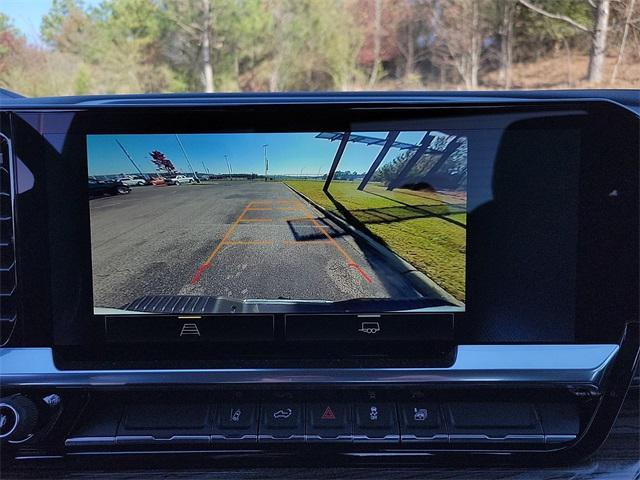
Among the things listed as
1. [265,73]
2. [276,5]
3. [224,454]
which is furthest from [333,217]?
[276,5]

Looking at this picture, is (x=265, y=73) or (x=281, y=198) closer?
(x=281, y=198)

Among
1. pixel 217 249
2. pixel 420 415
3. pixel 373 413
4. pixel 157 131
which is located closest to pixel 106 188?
pixel 157 131

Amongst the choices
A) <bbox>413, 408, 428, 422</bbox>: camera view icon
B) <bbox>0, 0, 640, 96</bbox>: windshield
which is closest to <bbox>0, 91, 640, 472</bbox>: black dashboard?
<bbox>413, 408, 428, 422</bbox>: camera view icon

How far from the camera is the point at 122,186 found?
1.44 meters

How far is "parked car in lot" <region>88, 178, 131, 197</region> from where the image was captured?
1.39 meters

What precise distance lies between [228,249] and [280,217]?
17 cm

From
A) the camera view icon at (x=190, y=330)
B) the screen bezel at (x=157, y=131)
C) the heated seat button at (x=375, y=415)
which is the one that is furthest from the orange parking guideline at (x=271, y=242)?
the heated seat button at (x=375, y=415)

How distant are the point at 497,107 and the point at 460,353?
65cm

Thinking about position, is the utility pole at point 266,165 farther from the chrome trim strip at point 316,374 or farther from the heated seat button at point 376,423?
the heated seat button at point 376,423

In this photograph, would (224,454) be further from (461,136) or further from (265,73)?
(265,73)

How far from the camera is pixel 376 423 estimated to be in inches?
54.4

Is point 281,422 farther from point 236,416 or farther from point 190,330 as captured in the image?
point 190,330

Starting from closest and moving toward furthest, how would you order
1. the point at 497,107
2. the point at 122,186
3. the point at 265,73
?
1. the point at 497,107
2. the point at 122,186
3. the point at 265,73

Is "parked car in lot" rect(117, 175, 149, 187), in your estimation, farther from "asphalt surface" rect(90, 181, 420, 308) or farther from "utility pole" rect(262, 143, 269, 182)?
"utility pole" rect(262, 143, 269, 182)
